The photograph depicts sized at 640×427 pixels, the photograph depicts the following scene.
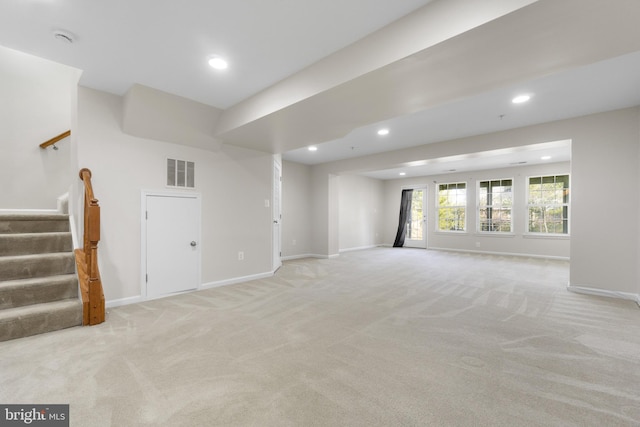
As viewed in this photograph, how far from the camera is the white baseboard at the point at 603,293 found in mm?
3680

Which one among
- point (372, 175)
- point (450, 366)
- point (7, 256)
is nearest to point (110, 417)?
point (450, 366)

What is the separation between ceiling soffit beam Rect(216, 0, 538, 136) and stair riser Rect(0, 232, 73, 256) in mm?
2818

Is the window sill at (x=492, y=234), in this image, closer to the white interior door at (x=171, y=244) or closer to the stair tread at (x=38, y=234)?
the white interior door at (x=171, y=244)

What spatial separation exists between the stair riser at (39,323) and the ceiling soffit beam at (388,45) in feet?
9.38

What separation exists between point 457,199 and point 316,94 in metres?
7.90

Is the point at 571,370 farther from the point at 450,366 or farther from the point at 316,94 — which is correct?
the point at 316,94

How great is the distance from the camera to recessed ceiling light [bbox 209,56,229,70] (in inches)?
102

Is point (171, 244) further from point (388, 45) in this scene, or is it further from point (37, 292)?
point (388, 45)

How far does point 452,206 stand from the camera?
29.7 ft

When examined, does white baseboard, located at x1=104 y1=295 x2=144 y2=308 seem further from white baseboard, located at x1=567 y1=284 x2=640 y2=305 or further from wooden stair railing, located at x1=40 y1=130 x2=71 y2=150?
white baseboard, located at x1=567 y1=284 x2=640 y2=305

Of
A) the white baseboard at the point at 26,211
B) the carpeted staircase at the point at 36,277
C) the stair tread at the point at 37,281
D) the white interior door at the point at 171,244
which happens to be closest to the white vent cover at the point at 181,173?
the white interior door at the point at 171,244

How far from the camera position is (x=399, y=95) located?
263 cm

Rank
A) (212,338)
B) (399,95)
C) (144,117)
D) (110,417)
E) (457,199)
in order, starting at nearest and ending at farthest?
(110,417) < (212,338) < (399,95) < (144,117) < (457,199)

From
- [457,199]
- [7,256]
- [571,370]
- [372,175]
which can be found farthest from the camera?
[372,175]
